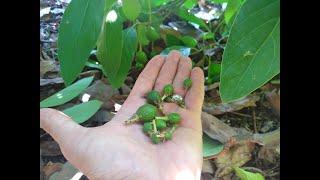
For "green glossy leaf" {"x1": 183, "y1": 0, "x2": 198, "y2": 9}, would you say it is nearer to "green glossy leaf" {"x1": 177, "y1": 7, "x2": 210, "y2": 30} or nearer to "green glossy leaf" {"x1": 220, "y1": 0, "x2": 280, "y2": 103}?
"green glossy leaf" {"x1": 177, "y1": 7, "x2": 210, "y2": 30}

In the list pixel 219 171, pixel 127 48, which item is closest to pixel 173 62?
pixel 127 48

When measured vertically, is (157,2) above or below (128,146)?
above

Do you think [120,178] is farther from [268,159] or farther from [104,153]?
[268,159]

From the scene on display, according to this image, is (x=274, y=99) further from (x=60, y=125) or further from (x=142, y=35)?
(x=60, y=125)

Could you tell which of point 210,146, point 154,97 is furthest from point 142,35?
point 210,146

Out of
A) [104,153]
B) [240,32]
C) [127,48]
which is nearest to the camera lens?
[240,32]

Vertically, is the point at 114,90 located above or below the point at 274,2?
below
